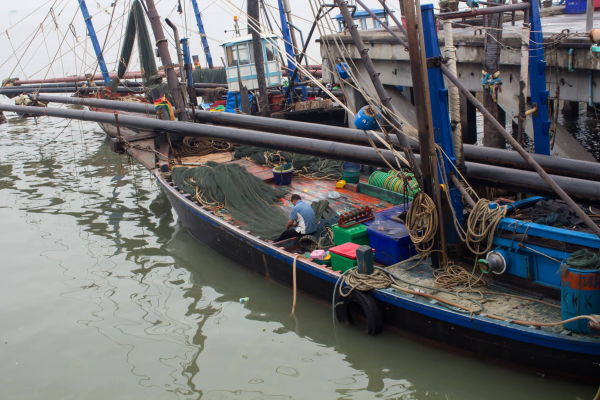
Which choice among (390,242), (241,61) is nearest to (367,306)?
(390,242)

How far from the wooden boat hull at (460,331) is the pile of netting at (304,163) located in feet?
11.4

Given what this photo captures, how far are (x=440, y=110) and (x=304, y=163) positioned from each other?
6.12 m

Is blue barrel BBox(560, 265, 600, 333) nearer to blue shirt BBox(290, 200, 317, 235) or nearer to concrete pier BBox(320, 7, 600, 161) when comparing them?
blue shirt BBox(290, 200, 317, 235)

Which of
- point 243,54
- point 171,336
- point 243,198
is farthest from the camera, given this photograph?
point 243,54

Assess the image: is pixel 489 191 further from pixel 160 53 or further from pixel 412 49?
pixel 160 53

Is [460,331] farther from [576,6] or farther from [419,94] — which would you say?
[576,6]

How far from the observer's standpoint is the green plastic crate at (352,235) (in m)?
7.91

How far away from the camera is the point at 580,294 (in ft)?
17.1

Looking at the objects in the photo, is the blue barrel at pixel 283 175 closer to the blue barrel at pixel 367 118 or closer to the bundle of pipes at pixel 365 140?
the bundle of pipes at pixel 365 140

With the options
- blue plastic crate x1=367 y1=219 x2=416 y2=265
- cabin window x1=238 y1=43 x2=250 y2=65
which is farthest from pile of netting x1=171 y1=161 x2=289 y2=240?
cabin window x1=238 y1=43 x2=250 y2=65

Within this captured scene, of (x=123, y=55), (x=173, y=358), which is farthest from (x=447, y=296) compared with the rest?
(x=123, y=55)

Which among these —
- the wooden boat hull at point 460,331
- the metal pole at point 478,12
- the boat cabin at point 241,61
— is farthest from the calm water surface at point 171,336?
the boat cabin at point 241,61

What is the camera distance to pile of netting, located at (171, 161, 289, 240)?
32.9 ft

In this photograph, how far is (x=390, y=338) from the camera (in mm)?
7273
